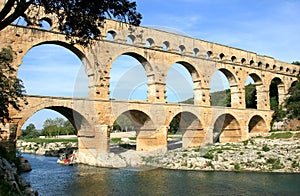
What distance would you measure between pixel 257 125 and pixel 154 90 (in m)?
15.8

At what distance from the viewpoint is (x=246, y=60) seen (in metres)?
34.7

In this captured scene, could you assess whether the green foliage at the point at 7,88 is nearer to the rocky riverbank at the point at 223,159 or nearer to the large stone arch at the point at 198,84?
the rocky riverbank at the point at 223,159

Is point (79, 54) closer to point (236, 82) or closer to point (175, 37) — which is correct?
point (175, 37)

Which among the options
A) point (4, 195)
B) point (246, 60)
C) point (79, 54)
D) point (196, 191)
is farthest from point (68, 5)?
point (246, 60)

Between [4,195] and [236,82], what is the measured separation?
2845cm

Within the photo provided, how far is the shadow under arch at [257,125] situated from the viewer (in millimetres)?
35125

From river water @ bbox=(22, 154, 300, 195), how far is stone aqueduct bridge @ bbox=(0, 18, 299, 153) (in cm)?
368

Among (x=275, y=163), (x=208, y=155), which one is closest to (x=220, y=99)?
(x=208, y=155)

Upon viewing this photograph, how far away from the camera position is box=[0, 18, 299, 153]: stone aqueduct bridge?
2094 centimetres

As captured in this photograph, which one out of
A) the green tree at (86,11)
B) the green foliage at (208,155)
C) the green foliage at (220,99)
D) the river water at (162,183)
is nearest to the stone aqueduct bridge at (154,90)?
the green foliage at (220,99)

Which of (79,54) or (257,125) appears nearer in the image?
(79,54)

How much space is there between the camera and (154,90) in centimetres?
2630

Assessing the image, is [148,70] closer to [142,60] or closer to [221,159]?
[142,60]

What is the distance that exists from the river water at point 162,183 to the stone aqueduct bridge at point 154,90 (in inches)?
145
